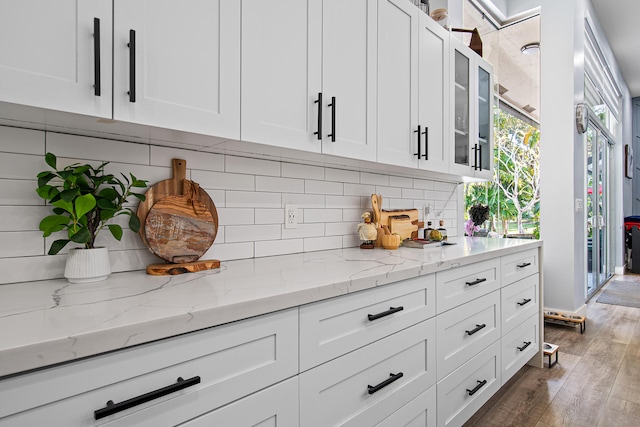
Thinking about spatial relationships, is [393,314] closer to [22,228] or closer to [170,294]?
[170,294]

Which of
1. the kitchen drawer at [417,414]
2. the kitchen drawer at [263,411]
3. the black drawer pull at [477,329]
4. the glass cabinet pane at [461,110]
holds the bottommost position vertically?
the kitchen drawer at [417,414]

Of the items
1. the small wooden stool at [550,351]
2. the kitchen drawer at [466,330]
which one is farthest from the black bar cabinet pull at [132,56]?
the small wooden stool at [550,351]

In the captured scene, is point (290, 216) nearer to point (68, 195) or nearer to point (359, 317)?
point (359, 317)

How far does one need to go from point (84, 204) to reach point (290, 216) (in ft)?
3.00

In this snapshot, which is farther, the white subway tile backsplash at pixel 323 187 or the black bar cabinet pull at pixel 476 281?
the white subway tile backsplash at pixel 323 187

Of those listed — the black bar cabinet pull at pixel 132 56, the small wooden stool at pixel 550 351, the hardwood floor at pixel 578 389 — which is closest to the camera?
the black bar cabinet pull at pixel 132 56

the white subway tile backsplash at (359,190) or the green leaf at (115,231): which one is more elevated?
the white subway tile backsplash at (359,190)

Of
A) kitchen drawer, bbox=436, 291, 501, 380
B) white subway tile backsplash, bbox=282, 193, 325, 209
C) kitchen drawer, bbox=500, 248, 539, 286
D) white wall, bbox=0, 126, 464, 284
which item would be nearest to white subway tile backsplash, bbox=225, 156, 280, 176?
white wall, bbox=0, 126, 464, 284

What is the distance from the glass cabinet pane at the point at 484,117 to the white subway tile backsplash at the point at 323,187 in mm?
1231

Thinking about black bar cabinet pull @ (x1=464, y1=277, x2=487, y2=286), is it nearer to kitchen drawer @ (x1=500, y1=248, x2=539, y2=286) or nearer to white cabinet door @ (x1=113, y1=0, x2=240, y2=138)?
kitchen drawer @ (x1=500, y1=248, x2=539, y2=286)

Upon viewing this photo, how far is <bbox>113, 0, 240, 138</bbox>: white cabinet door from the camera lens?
100 cm

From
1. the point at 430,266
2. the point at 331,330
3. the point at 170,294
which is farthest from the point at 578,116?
the point at 170,294

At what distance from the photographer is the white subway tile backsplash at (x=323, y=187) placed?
6.20ft

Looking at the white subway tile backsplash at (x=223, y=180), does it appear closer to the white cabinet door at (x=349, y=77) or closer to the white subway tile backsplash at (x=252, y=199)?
the white subway tile backsplash at (x=252, y=199)
